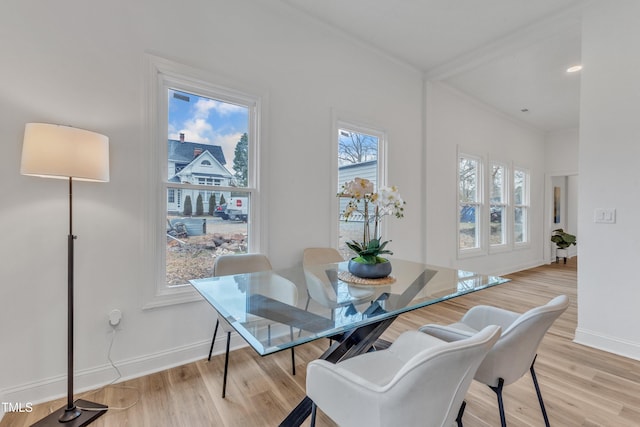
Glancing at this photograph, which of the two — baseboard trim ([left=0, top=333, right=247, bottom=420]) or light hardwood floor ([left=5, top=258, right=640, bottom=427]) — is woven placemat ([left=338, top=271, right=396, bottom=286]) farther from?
baseboard trim ([left=0, top=333, right=247, bottom=420])

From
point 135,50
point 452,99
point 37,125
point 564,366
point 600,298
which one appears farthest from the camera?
point 452,99

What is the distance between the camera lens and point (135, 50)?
203cm

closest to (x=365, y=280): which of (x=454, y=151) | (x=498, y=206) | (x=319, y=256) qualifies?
(x=319, y=256)

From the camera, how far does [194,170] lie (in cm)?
Result: 235

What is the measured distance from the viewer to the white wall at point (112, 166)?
171 centimetres

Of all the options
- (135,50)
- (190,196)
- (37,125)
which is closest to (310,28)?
(135,50)

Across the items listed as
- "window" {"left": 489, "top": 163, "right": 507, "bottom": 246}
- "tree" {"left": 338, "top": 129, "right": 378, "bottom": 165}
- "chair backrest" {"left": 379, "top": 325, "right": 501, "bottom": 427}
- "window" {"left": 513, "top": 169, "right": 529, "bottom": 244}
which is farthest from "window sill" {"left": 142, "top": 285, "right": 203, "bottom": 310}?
"window" {"left": 513, "top": 169, "right": 529, "bottom": 244}

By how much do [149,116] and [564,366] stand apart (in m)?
3.65

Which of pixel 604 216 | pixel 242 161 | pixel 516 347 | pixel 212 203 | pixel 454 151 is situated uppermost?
pixel 454 151

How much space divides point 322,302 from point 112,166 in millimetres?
1691

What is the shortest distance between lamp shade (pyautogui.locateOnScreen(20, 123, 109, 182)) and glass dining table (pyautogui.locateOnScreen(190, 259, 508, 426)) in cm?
89

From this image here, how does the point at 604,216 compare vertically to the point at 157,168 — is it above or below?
below

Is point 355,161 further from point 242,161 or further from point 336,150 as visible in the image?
point 242,161

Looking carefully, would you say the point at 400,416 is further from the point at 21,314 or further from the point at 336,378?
the point at 21,314
